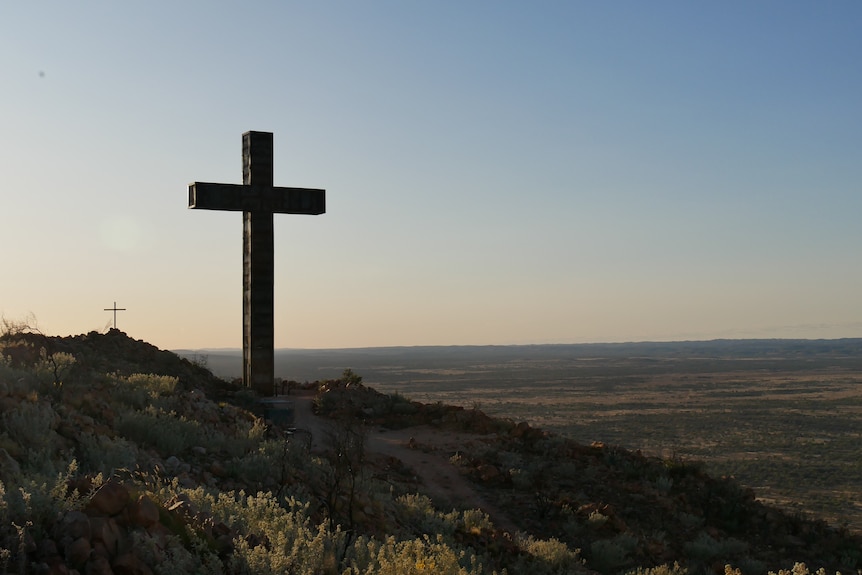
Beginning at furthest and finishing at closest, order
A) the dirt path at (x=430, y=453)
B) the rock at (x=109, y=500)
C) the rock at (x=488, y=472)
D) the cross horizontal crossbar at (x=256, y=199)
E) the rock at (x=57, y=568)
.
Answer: the cross horizontal crossbar at (x=256, y=199), the rock at (x=488, y=472), the dirt path at (x=430, y=453), the rock at (x=109, y=500), the rock at (x=57, y=568)

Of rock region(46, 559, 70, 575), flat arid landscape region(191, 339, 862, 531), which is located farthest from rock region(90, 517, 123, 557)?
flat arid landscape region(191, 339, 862, 531)

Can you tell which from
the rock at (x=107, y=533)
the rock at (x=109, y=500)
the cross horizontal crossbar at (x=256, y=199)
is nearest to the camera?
the rock at (x=107, y=533)

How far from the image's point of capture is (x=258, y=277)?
16828mm

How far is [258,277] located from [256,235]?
900mm

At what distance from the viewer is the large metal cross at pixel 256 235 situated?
1677cm

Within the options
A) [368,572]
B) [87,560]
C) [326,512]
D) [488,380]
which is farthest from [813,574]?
[488,380]

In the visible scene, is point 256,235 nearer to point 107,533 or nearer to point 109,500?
point 109,500

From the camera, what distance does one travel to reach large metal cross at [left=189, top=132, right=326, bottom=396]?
1677 cm

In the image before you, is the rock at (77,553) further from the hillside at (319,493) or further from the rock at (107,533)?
the rock at (107,533)

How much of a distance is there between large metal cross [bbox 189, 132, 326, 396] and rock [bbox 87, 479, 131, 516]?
11.9m

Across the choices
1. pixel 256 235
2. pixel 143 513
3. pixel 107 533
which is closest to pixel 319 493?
A: pixel 143 513

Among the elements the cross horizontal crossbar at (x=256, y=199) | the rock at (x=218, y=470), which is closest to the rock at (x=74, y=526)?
the rock at (x=218, y=470)

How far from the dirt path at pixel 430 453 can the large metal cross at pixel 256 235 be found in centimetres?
150

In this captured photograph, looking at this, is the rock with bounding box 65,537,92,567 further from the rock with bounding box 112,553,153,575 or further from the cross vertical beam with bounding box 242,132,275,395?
the cross vertical beam with bounding box 242,132,275,395
